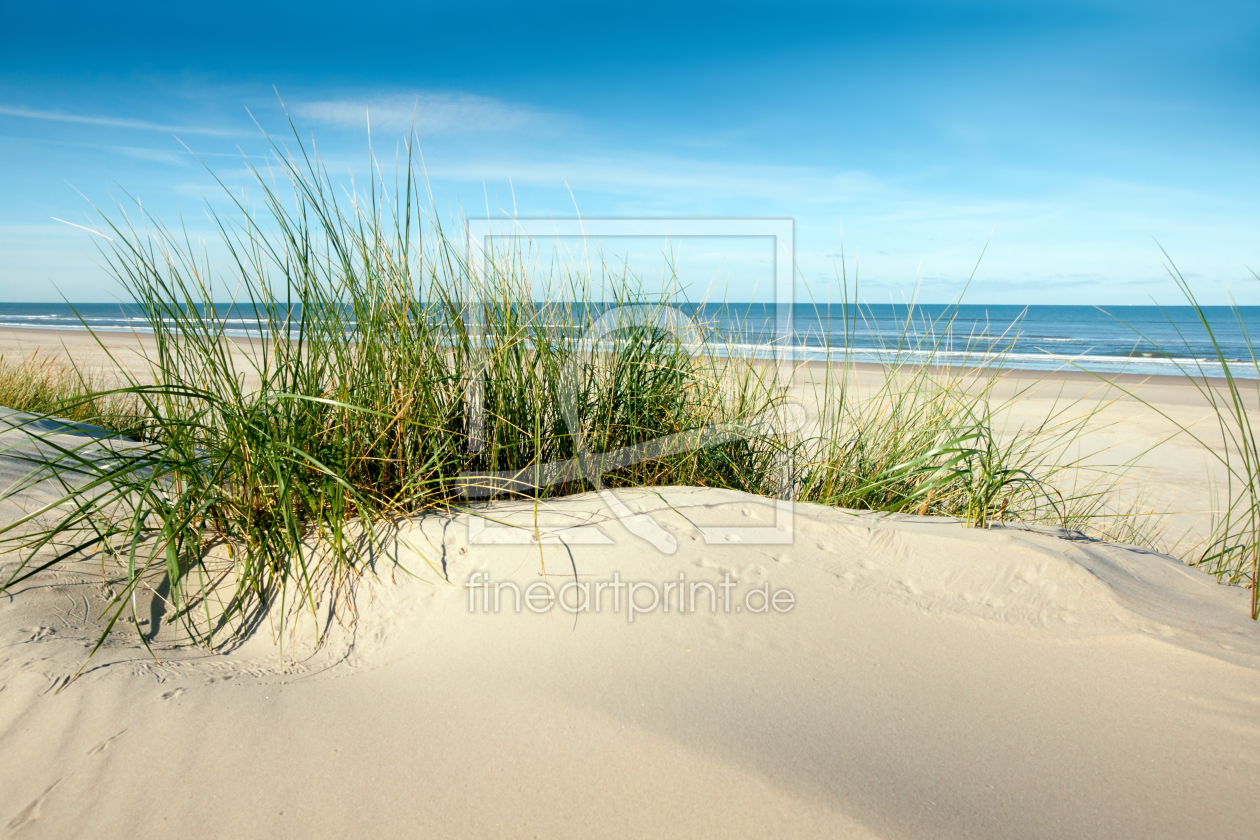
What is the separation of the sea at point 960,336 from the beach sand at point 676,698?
67cm

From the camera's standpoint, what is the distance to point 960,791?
1.18 m

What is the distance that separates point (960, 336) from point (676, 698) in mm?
2435

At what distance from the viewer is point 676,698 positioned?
1426mm

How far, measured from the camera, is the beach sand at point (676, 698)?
1.16 meters

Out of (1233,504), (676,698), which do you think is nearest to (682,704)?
(676,698)

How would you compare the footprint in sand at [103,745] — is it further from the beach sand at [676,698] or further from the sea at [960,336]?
the sea at [960,336]

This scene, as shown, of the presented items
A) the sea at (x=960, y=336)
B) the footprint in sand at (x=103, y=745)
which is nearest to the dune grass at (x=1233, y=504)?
the sea at (x=960, y=336)

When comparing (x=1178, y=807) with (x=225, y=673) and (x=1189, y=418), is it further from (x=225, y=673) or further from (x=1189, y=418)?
(x=1189, y=418)

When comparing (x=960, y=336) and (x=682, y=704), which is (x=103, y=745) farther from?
(x=960, y=336)

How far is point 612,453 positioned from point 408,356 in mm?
800

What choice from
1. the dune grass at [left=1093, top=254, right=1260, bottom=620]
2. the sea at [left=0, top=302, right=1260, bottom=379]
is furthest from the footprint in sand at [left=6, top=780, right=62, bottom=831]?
the dune grass at [left=1093, top=254, right=1260, bottom=620]

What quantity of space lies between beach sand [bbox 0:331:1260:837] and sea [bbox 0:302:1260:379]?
2.19 feet

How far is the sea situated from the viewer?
2871 mm

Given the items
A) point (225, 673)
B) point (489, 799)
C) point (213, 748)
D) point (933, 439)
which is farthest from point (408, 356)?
point (933, 439)
